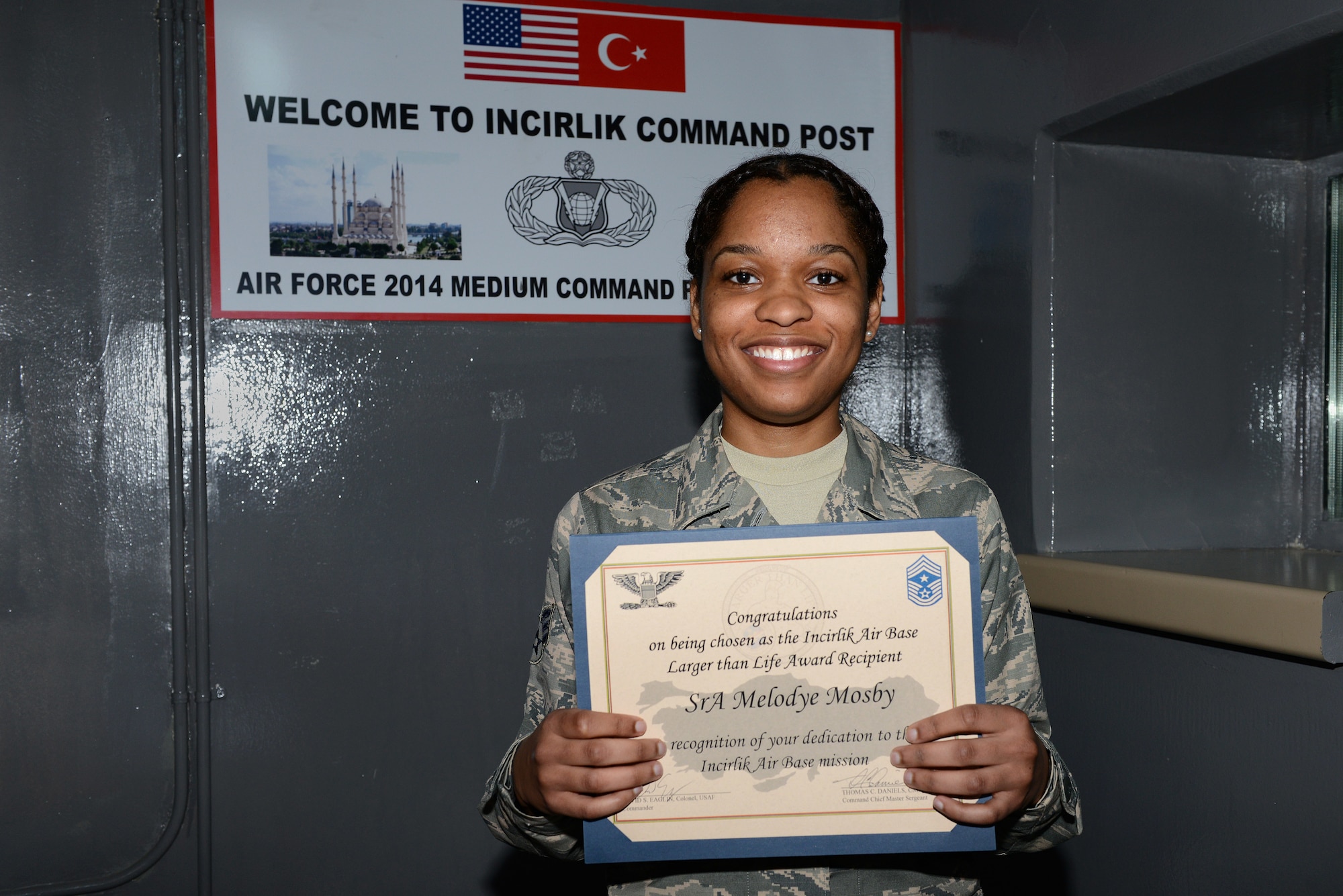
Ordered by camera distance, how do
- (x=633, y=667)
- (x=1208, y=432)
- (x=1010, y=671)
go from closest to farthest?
(x=633, y=667) → (x=1010, y=671) → (x=1208, y=432)

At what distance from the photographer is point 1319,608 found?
116 cm

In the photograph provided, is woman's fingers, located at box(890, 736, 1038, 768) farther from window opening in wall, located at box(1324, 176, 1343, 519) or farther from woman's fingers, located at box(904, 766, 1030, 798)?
window opening in wall, located at box(1324, 176, 1343, 519)

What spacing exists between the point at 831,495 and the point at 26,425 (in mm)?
1492

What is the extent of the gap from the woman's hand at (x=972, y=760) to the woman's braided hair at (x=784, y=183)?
1.64ft

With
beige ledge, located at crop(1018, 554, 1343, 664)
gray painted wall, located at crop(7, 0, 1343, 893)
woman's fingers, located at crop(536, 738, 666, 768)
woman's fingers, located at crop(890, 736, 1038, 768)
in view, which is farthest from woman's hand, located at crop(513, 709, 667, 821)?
gray painted wall, located at crop(7, 0, 1343, 893)

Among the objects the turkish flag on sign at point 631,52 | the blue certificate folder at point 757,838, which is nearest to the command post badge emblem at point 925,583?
the blue certificate folder at point 757,838

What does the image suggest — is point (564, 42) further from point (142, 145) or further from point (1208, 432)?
point (1208, 432)

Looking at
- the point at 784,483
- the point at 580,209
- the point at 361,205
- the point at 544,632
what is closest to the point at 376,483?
the point at 361,205

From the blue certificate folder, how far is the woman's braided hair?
1.18 feet

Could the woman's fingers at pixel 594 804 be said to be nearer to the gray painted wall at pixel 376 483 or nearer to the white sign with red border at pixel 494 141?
the gray painted wall at pixel 376 483

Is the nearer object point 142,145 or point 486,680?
point 142,145

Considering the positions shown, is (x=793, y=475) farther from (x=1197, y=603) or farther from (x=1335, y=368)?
(x=1335, y=368)

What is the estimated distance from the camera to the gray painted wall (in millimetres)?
1689

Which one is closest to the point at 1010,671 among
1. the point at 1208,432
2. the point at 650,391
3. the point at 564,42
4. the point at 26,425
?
the point at 1208,432
